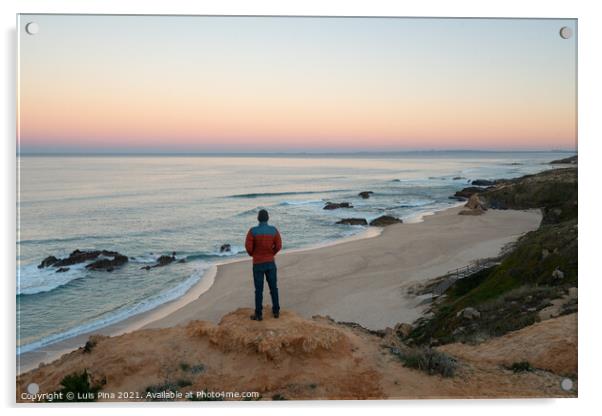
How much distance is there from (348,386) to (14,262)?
524cm

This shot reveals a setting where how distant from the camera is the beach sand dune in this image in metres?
9.98

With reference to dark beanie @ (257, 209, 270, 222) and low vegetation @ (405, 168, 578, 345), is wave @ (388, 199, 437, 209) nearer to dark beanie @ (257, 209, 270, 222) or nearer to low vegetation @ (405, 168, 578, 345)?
low vegetation @ (405, 168, 578, 345)

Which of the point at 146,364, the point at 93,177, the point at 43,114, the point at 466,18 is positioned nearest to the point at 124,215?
the point at 93,177

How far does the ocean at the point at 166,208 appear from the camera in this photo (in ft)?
26.0

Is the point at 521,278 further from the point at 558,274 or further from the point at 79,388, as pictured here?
the point at 79,388

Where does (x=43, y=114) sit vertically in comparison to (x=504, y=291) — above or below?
above

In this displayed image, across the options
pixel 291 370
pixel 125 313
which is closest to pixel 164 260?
pixel 125 313

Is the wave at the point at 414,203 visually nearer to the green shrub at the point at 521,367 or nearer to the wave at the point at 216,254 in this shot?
the wave at the point at 216,254

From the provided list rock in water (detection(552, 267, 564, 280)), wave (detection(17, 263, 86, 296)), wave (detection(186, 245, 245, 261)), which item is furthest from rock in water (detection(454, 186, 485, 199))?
wave (detection(17, 263, 86, 296))

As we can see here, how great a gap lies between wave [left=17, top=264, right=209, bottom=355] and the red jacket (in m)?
3.83

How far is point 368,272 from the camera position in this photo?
475 inches

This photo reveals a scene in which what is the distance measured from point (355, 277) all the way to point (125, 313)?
5717 mm

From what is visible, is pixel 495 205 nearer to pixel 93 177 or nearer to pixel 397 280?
pixel 397 280

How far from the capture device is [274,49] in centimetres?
765
